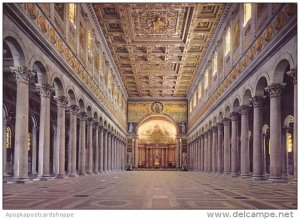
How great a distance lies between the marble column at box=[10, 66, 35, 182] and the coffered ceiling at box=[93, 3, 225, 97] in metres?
12.0

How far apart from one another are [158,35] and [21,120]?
724 inches

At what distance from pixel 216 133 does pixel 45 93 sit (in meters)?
18.3

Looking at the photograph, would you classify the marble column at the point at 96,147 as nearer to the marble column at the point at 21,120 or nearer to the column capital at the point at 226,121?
the column capital at the point at 226,121

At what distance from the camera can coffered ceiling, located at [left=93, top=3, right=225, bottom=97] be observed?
26.2m

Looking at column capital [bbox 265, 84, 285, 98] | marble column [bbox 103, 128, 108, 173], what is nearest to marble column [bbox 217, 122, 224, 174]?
marble column [bbox 103, 128, 108, 173]

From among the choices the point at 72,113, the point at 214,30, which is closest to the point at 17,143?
the point at 72,113

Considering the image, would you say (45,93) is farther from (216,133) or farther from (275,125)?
(216,133)

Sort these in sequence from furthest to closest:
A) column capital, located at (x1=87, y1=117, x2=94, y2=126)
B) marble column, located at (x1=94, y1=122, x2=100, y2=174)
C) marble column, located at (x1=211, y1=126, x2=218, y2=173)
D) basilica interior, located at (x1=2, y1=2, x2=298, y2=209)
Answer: marble column, located at (x1=211, y1=126, x2=218, y2=173), marble column, located at (x1=94, y1=122, x2=100, y2=174), column capital, located at (x1=87, y1=117, x2=94, y2=126), basilica interior, located at (x1=2, y1=2, x2=298, y2=209)

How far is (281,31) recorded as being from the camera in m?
15.3

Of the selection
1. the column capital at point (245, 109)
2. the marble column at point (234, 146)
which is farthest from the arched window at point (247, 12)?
the marble column at point (234, 146)

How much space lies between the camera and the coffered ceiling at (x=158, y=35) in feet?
86.0

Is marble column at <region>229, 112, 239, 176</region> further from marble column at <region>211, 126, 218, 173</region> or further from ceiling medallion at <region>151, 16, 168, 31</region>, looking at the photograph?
ceiling medallion at <region>151, 16, 168, 31</region>

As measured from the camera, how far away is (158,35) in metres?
31.1
